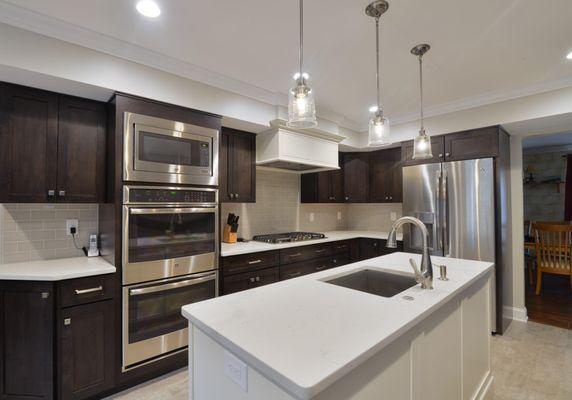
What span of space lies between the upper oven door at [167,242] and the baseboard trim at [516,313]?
11.4 ft

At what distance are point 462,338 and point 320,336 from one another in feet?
3.98

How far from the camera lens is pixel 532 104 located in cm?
287

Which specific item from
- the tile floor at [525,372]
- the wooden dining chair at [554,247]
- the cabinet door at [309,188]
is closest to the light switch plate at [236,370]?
the tile floor at [525,372]

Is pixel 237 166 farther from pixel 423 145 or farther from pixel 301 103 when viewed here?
pixel 423 145

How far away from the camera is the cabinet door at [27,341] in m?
1.84

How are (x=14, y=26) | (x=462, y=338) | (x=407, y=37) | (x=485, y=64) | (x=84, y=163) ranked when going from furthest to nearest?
(x=485, y=64) → (x=84, y=163) → (x=407, y=37) → (x=14, y=26) → (x=462, y=338)

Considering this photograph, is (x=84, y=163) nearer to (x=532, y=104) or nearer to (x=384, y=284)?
(x=384, y=284)

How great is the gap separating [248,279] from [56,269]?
1.53 m

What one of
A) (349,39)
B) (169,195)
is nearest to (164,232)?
(169,195)

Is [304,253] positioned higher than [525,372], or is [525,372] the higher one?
[304,253]

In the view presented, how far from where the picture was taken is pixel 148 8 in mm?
1732

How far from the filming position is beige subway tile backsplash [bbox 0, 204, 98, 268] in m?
2.16

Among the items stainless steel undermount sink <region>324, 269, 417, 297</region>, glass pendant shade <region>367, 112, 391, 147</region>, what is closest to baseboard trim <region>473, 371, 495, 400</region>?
stainless steel undermount sink <region>324, 269, 417, 297</region>

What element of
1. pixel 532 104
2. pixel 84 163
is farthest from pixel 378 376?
pixel 532 104
